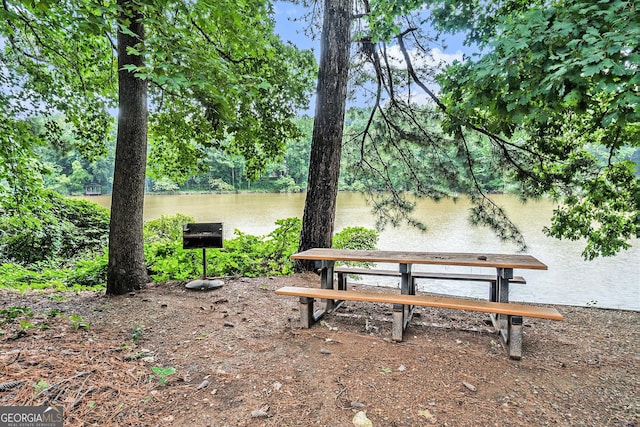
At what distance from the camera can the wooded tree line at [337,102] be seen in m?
2.42

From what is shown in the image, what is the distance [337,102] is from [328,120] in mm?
336

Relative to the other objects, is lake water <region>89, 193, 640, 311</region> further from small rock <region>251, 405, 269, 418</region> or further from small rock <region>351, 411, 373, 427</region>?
small rock <region>251, 405, 269, 418</region>

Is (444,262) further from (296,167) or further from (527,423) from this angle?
(296,167)

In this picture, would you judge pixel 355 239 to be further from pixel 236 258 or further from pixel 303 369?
pixel 303 369

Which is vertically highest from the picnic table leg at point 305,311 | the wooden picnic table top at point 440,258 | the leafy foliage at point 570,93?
the leafy foliage at point 570,93

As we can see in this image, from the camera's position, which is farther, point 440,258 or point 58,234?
point 58,234

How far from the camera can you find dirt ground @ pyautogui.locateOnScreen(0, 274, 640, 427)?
6.19 feet

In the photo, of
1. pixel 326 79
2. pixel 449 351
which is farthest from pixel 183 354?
pixel 326 79

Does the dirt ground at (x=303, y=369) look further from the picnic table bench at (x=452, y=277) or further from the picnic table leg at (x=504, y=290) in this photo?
the picnic table bench at (x=452, y=277)

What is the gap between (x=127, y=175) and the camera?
4137 mm

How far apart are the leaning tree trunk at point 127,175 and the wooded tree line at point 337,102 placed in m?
0.02

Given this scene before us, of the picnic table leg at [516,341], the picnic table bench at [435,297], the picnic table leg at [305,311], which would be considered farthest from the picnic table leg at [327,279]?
the picnic table leg at [516,341]

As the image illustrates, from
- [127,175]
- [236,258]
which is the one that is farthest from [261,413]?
[236,258]

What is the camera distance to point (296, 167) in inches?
1465
